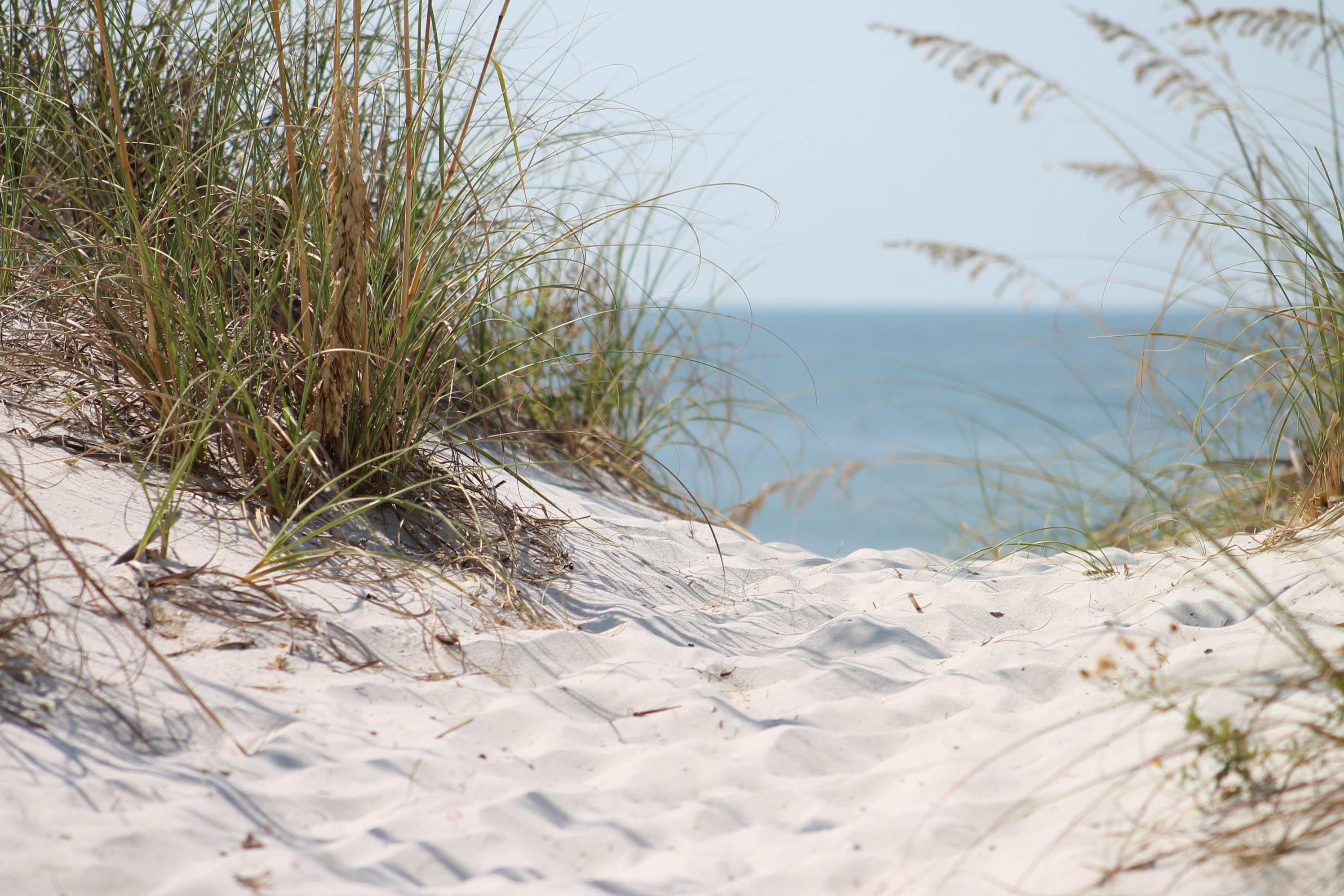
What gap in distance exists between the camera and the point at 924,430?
20.2 metres

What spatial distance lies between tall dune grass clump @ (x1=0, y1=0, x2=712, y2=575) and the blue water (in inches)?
29.4

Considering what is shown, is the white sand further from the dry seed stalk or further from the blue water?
the blue water

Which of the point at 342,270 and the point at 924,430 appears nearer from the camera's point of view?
the point at 342,270

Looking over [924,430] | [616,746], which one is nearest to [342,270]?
[616,746]

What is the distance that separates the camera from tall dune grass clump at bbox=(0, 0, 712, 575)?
1833 millimetres

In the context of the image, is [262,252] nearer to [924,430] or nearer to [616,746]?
Answer: [616,746]

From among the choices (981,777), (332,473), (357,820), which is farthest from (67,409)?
(981,777)

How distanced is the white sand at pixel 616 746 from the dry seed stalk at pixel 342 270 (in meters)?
0.32

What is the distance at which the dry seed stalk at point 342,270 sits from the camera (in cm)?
179

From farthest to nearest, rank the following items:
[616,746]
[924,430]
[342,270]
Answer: [924,430]
[342,270]
[616,746]

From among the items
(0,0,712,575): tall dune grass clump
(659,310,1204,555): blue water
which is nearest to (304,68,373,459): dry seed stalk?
(0,0,712,575): tall dune grass clump

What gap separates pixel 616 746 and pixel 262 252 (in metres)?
1.35

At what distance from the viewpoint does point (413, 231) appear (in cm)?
219

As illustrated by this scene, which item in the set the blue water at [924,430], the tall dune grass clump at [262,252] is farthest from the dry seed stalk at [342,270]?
the blue water at [924,430]
